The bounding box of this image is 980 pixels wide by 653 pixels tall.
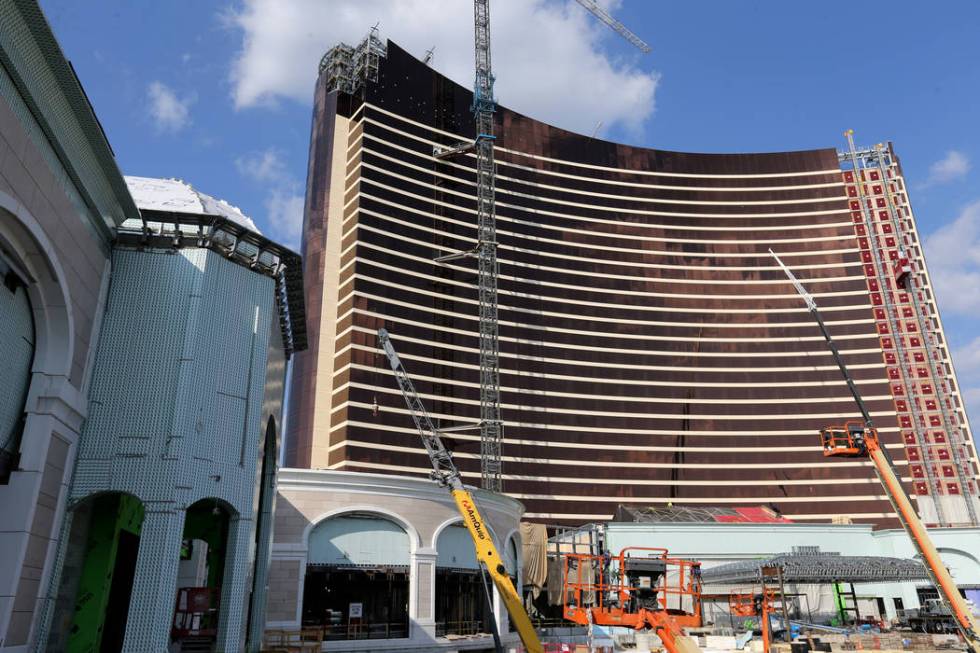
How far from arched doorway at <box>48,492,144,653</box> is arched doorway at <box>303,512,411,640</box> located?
10.8 m

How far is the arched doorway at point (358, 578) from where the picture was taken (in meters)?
35.9

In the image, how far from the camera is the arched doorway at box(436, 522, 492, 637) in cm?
3931

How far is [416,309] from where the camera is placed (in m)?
98.1

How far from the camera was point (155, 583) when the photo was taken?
73.9 ft

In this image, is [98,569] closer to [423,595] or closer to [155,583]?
[155,583]

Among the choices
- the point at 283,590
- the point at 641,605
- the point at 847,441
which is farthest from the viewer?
the point at 283,590

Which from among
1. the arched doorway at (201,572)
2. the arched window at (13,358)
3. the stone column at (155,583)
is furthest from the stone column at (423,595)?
the arched window at (13,358)

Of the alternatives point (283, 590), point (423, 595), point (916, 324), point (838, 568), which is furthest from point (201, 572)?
point (916, 324)

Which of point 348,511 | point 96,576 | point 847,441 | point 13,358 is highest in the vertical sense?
point 13,358

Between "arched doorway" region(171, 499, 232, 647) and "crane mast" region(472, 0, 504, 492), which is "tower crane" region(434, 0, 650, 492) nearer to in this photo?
"crane mast" region(472, 0, 504, 492)

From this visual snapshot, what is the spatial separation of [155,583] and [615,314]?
98114 millimetres

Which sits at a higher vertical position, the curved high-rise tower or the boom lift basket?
the curved high-rise tower

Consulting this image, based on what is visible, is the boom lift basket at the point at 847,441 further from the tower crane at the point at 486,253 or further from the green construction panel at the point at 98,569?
the tower crane at the point at 486,253

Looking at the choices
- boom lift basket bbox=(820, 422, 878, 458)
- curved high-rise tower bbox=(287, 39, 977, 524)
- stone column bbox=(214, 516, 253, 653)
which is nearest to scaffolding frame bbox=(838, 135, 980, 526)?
curved high-rise tower bbox=(287, 39, 977, 524)
